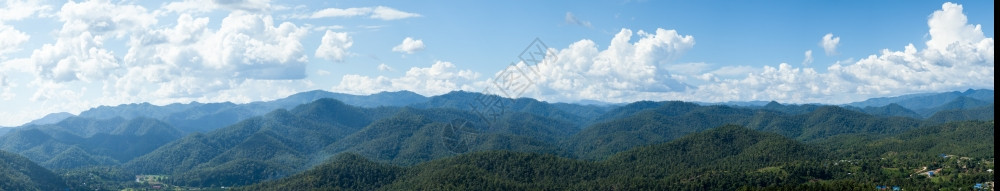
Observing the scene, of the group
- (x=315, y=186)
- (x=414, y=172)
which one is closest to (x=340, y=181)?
(x=315, y=186)

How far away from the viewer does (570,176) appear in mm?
180875

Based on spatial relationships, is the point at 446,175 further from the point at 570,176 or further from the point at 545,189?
the point at 570,176

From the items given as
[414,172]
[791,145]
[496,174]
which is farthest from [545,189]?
[791,145]

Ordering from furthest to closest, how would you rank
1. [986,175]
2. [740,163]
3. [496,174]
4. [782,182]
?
[740,163], [496,174], [782,182], [986,175]

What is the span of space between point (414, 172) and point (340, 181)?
2446 centimetres

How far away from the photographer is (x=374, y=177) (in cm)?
19350

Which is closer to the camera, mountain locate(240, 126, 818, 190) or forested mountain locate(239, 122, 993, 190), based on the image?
forested mountain locate(239, 122, 993, 190)

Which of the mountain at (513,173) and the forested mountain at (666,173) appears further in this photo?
the mountain at (513,173)

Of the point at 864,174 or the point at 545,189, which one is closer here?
the point at 864,174

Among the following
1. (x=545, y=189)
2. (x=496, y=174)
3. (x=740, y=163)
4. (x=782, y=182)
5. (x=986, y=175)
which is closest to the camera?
(x=986, y=175)

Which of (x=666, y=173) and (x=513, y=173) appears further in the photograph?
(x=666, y=173)

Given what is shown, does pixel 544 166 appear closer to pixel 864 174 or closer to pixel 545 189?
pixel 545 189

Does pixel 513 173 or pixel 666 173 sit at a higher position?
pixel 666 173

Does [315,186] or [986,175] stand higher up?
[986,175]
